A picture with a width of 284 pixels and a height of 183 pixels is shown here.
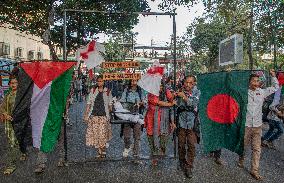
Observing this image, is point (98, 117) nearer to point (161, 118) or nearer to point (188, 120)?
point (161, 118)

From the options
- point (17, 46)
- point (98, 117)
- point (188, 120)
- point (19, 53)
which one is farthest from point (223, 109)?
point (19, 53)

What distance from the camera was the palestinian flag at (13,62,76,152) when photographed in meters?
7.57

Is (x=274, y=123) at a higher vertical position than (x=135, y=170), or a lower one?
higher

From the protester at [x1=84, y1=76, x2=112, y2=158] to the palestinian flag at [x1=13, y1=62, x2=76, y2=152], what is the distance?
1072mm

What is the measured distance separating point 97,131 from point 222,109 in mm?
2812

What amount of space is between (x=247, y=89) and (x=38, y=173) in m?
4.40

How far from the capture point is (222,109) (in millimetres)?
7883

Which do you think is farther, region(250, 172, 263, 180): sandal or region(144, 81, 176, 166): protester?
region(144, 81, 176, 166): protester

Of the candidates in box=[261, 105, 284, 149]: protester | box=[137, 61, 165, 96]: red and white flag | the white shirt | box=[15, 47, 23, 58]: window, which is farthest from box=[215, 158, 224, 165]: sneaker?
box=[15, 47, 23, 58]: window

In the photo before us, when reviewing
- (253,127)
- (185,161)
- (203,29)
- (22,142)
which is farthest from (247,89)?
(203,29)

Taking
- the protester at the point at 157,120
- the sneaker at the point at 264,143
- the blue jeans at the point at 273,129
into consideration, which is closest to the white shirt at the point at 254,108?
the protester at the point at 157,120

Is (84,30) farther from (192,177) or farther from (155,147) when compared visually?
(192,177)

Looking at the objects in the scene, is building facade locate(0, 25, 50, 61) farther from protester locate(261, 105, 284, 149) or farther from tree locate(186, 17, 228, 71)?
protester locate(261, 105, 284, 149)

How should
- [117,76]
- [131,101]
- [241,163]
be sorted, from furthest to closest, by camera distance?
[131,101], [241,163], [117,76]
